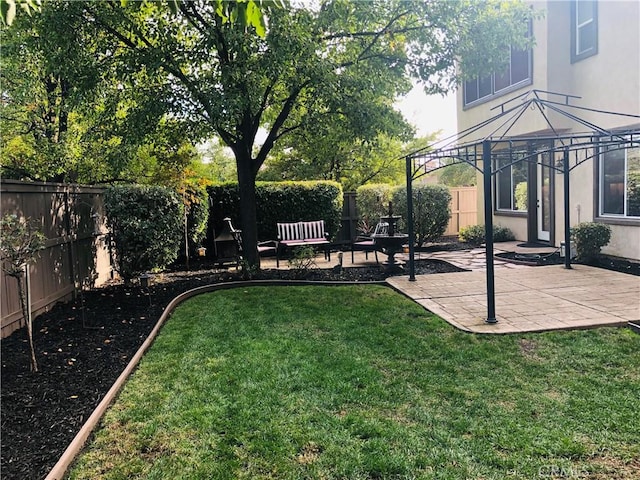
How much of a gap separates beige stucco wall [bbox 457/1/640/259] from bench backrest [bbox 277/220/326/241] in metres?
5.18

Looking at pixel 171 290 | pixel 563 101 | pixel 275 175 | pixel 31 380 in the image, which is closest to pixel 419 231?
pixel 563 101

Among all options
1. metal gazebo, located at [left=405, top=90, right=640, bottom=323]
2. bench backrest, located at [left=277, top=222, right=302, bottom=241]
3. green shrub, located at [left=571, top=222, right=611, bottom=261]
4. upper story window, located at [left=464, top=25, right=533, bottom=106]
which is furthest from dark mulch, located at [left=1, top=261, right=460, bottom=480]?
upper story window, located at [left=464, top=25, right=533, bottom=106]

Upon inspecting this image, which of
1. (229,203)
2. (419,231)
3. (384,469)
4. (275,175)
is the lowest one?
(384,469)

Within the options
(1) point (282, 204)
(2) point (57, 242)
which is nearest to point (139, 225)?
(2) point (57, 242)

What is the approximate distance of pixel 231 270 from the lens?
9.50 m

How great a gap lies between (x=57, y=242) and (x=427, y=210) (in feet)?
27.6

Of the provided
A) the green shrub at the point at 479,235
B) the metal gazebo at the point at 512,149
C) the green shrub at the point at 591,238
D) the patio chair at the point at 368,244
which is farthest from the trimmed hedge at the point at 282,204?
the green shrub at the point at 591,238

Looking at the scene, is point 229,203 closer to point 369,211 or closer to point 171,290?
point 369,211

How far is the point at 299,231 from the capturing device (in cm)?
1095

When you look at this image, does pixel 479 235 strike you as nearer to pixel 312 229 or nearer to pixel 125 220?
pixel 312 229

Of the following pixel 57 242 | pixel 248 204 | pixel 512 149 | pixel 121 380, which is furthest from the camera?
pixel 512 149

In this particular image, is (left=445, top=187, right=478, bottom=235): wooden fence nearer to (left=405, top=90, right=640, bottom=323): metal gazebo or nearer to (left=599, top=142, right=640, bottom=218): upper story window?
(left=405, top=90, right=640, bottom=323): metal gazebo

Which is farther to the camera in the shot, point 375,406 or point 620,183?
point 620,183

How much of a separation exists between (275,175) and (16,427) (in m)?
18.8
